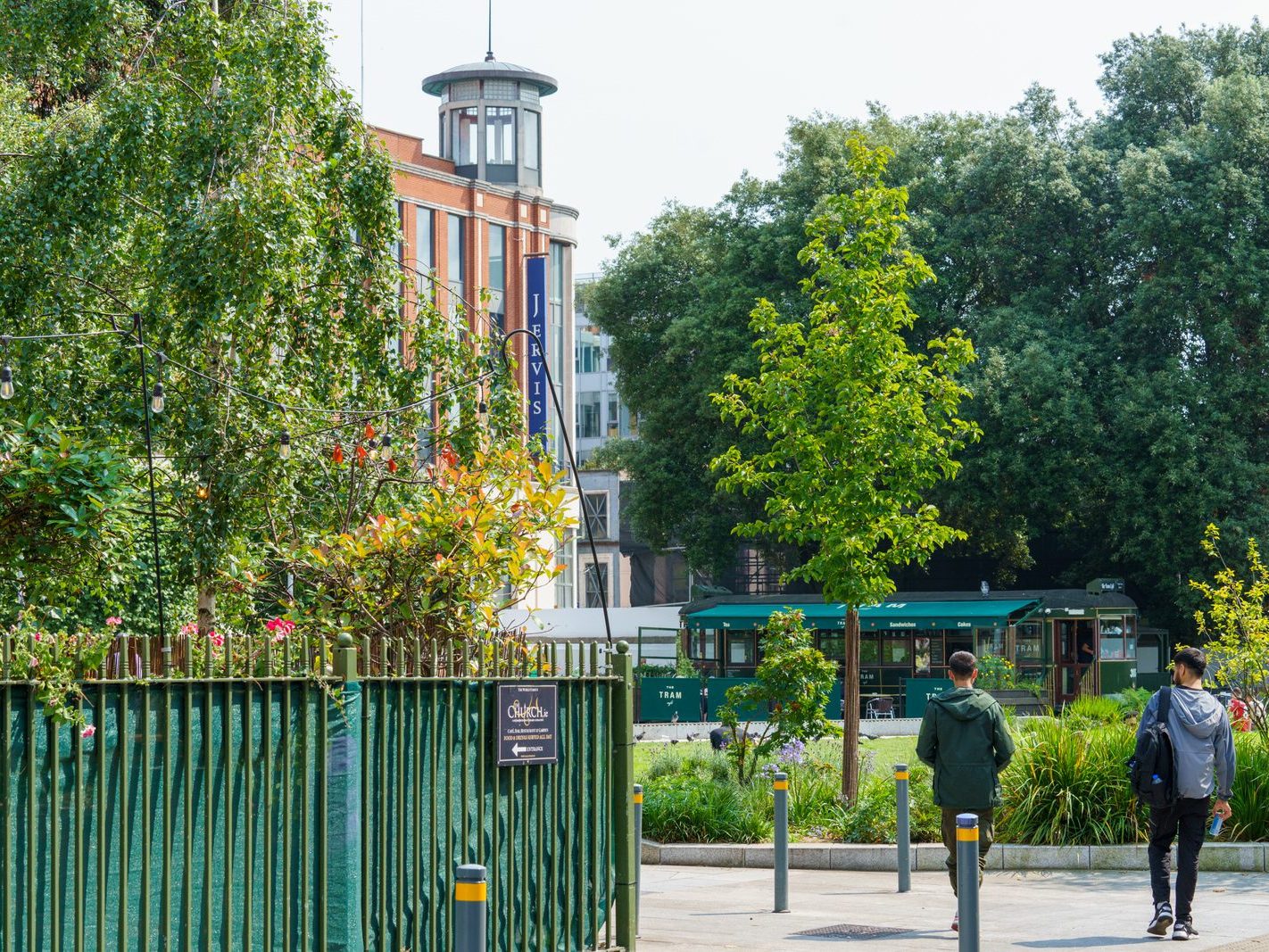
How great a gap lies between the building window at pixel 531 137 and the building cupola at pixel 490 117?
3 cm

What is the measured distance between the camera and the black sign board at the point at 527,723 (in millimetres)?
8602

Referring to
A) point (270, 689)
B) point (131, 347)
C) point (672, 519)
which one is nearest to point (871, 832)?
point (131, 347)

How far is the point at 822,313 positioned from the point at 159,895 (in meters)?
11.7

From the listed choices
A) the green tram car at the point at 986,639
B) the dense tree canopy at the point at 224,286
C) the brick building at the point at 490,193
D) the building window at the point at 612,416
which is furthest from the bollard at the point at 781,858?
the building window at the point at 612,416

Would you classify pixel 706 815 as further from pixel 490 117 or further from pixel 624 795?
pixel 490 117

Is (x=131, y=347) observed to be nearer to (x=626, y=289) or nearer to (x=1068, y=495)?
(x=1068, y=495)

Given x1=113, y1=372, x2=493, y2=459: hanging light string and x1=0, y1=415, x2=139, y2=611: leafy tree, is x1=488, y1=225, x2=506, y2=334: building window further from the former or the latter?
x1=0, y1=415, x2=139, y2=611: leafy tree

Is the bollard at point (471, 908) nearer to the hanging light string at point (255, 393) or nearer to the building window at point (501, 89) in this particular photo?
the hanging light string at point (255, 393)

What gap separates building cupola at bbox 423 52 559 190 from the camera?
62219mm

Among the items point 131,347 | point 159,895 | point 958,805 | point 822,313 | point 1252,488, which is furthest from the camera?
point 1252,488

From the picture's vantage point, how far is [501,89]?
206 ft

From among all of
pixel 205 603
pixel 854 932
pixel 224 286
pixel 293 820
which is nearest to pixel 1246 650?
pixel 854 932

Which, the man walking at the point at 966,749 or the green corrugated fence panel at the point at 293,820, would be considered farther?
the man walking at the point at 966,749

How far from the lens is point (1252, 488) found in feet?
131
